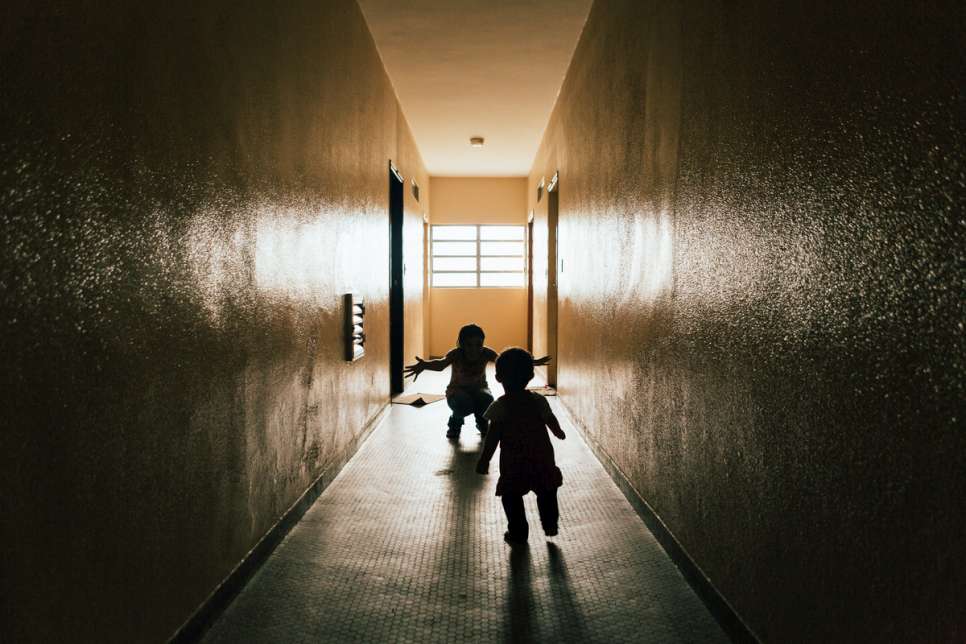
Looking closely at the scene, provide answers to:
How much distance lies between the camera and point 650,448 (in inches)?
107

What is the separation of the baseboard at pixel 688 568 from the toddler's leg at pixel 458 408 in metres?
1.22

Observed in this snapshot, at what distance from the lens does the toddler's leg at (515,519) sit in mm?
2553

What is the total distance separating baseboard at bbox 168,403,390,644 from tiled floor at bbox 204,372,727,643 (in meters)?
0.03

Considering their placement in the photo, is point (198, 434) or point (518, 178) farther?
point (518, 178)

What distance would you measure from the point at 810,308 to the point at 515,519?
150cm

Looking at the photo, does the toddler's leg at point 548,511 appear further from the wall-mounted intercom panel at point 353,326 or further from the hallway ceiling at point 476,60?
the hallway ceiling at point 476,60

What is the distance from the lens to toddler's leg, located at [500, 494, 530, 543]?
8.38 ft

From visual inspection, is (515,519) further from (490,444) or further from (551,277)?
(551,277)

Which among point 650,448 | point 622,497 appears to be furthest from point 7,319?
point 622,497

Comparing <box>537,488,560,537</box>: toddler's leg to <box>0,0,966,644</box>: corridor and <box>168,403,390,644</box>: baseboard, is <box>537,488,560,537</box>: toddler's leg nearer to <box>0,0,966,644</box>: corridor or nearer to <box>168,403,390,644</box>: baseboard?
<box>0,0,966,644</box>: corridor

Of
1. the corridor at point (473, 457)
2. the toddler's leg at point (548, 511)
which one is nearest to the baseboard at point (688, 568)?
the corridor at point (473, 457)

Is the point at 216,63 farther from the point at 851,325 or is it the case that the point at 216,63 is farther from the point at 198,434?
the point at 851,325

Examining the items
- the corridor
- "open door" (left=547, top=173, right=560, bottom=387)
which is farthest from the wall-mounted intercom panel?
"open door" (left=547, top=173, right=560, bottom=387)

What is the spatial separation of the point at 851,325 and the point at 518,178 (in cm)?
927
